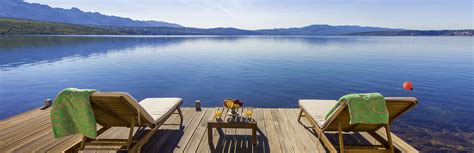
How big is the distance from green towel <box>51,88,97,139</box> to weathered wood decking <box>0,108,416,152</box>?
0.43m

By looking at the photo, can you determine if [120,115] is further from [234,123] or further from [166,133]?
[234,123]

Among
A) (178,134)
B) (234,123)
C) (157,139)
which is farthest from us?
(178,134)

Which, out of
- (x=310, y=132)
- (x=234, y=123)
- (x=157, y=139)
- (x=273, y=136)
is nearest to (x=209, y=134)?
(x=234, y=123)

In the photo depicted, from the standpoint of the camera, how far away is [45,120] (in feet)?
20.7

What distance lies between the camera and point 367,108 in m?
3.88

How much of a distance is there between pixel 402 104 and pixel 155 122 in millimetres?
4309

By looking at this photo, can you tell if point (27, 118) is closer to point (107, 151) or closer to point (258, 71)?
point (107, 151)

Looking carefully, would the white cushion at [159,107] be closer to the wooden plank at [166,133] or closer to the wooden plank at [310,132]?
the wooden plank at [166,133]

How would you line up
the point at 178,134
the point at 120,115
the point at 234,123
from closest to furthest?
the point at 120,115
the point at 234,123
the point at 178,134

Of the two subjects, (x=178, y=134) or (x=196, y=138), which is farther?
(x=178, y=134)

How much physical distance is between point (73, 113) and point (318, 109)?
4.62m

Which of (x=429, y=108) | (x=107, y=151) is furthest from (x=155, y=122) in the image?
(x=429, y=108)

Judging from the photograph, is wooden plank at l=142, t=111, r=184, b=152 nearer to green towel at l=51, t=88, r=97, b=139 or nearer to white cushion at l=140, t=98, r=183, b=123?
white cushion at l=140, t=98, r=183, b=123

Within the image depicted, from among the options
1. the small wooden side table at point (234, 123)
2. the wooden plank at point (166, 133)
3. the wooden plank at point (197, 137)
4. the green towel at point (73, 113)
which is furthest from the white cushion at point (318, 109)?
the green towel at point (73, 113)
